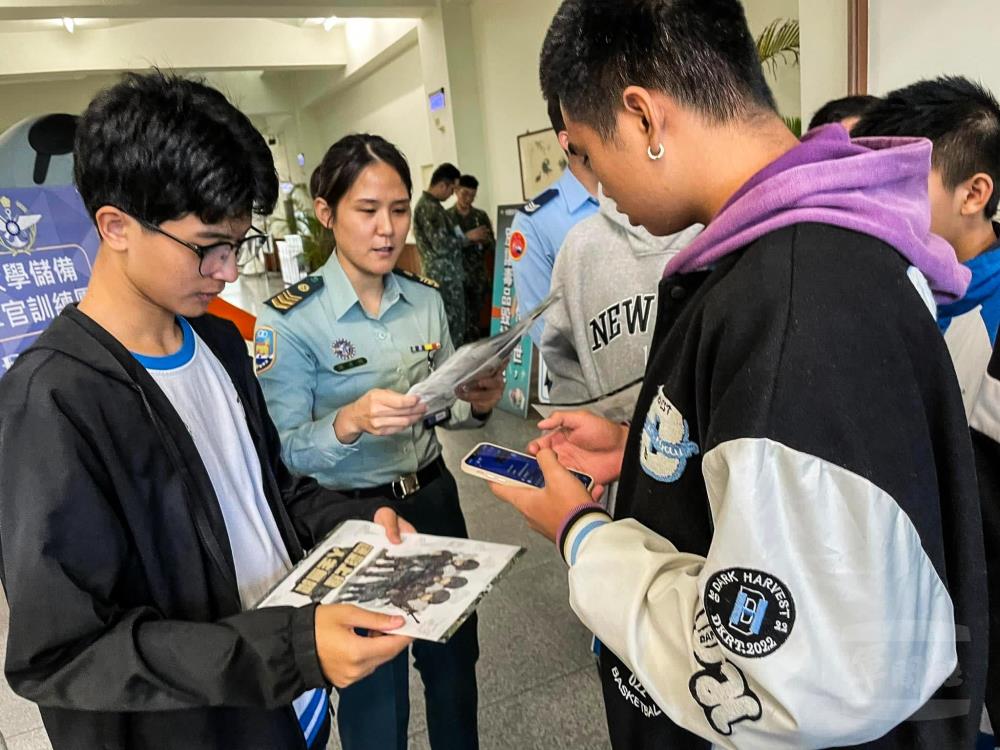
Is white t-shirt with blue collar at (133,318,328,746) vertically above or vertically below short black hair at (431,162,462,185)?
below

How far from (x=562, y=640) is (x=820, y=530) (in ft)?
6.36

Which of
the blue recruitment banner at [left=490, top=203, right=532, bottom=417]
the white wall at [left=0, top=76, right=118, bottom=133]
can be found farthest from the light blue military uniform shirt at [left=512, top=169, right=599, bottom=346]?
the white wall at [left=0, top=76, right=118, bottom=133]

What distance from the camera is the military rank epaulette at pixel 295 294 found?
1.50 meters

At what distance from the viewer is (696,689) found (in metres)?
0.59

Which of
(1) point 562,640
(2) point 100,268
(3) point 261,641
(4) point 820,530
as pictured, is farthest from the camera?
(1) point 562,640

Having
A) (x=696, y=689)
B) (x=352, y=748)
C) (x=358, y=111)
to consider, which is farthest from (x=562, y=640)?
(x=358, y=111)

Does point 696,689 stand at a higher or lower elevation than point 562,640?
higher

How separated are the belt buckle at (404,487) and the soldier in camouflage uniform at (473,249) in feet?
12.6

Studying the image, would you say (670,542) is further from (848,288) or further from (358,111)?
(358,111)

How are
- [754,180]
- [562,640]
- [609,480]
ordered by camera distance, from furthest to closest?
1. [562,640]
2. [609,480]
3. [754,180]

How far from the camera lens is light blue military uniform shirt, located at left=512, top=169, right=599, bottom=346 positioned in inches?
83.3

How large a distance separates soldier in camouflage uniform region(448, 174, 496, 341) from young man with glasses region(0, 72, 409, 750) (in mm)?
4377

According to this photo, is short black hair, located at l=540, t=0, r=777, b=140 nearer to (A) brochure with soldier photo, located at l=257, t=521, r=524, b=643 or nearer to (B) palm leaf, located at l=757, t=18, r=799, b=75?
(A) brochure with soldier photo, located at l=257, t=521, r=524, b=643

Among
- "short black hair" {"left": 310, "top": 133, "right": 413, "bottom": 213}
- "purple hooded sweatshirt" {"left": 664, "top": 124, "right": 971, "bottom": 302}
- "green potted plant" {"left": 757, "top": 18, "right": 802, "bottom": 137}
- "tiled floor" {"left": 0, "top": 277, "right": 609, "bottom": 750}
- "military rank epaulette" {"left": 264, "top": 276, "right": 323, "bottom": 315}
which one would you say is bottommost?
"tiled floor" {"left": 0, "top": 277, "right": 609, "bottom": 750}
